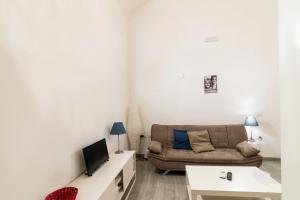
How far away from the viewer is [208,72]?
166 inches

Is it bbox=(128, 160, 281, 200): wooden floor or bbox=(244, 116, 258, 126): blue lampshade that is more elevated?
bbox=(244, 116, 258, 126): blue lampshade

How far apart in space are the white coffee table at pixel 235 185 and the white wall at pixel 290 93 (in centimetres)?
150

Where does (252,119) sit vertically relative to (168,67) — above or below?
below

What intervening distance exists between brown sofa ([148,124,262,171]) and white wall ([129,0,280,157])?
346mm

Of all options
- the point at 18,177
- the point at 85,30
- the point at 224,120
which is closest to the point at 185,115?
the point at 224,120

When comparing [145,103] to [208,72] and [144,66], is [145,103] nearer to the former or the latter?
[144,66]

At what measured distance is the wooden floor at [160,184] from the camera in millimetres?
2715

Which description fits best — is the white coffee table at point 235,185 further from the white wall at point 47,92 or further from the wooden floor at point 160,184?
the white wall at point 47,92

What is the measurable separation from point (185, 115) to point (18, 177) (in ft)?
11.3

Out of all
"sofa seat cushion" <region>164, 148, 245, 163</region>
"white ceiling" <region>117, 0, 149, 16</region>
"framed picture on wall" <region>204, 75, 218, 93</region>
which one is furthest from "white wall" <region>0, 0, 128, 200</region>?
"framed picture on wall" <region>204, 75, 218, 93</region>

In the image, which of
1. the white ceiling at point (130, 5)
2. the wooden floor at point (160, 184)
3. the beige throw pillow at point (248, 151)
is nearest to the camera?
the wooden floor at point (160, 184)

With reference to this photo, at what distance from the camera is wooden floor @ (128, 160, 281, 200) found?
8.91 feet

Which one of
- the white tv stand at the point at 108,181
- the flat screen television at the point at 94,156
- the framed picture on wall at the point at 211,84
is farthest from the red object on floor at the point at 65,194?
the framed picture on wall at the point at 211,84

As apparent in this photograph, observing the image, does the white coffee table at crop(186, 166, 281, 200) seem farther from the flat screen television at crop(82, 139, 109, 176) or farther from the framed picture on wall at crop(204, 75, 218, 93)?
the framed picture on wall at crop(204, 75, 218, 93)
